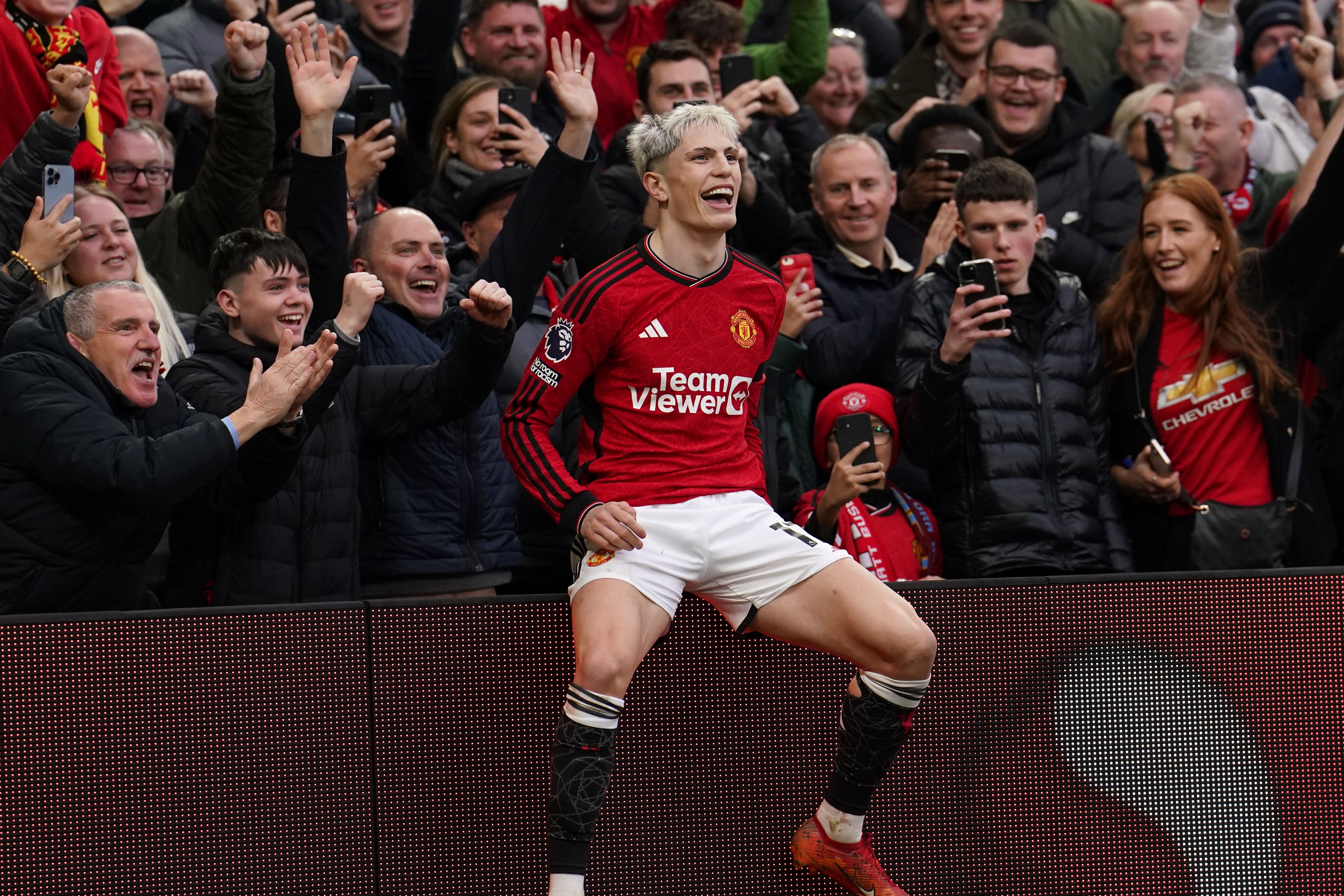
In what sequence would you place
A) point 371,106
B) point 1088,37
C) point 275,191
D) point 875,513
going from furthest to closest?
point 1088,37 → point 371,106 → point 275,191 → point 875,513

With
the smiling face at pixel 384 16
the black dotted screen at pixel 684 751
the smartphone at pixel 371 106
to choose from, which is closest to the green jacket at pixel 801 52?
the smiling face at pixel 384 16

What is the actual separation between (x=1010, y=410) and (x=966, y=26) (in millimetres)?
3370

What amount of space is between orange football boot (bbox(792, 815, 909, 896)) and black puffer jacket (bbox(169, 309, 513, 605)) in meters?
1.70

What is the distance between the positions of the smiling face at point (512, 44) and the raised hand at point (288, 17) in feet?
3.34

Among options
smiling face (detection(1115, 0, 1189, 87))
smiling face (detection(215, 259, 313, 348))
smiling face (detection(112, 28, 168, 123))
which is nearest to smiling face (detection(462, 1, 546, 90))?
smiling face (detection(112, 28, 168, 123))

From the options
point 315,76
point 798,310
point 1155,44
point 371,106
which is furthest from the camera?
point 1155,44

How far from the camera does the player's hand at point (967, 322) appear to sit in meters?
5.95

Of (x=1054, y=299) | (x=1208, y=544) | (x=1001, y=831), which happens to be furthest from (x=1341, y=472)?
(x=1001, y=831)

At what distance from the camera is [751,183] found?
7.32 metres

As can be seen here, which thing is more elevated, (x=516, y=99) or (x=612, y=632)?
(x=516, y=99)

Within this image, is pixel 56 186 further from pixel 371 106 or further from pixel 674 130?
pixel 674 130

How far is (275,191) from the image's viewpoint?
22.9ft

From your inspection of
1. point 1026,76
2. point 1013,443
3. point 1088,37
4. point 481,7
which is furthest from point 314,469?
point 1088,37

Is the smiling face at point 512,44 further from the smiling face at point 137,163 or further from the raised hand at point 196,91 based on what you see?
the smiling face at point 137,163
